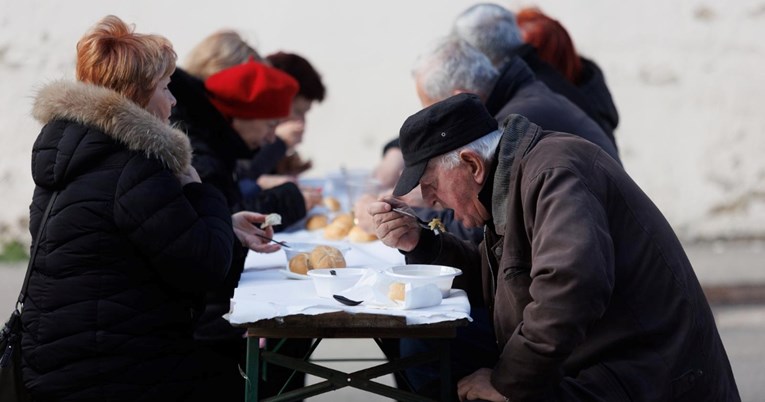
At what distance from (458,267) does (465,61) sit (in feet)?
3.74

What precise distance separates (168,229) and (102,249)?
18 centimetres

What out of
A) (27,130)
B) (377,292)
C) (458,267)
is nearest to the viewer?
(377,292)

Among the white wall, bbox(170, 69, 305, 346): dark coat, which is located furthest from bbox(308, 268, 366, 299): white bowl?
the white wall

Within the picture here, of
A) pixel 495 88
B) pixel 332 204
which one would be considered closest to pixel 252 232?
pixel 495 88

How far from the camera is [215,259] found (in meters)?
2.92

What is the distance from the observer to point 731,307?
23.1 feet

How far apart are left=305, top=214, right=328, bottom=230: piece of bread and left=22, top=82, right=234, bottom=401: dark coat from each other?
1642mm

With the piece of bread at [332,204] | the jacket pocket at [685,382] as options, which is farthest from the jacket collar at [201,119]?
the jacket pocket at [685,382]

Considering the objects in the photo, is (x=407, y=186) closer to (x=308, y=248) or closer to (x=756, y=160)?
(x=308, y=248)

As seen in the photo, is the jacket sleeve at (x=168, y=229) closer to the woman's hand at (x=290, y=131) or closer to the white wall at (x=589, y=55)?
the woman's hand at (x=290, y=131)

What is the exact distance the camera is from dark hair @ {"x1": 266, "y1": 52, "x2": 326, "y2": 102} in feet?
17.9

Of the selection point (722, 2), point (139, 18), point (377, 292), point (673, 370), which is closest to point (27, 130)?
point (139, 18)

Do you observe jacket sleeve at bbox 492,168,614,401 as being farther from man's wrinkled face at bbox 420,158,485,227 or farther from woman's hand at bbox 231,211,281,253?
woman's hand at bbox 231,211,281,253

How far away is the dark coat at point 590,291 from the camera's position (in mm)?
2361
